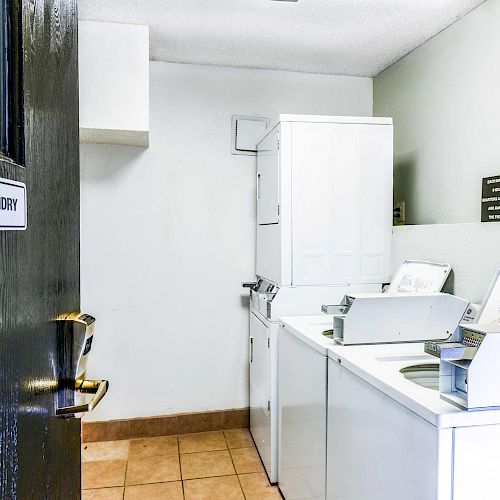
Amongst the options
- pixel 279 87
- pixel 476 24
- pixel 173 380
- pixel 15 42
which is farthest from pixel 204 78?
pixel 15 42

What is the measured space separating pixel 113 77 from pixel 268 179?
1024mm

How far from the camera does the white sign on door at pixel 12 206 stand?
43cm

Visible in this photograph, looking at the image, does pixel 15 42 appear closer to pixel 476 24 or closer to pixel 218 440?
pixel 476 24

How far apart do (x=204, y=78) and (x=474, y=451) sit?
108 inches

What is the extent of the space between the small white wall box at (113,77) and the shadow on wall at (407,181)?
1.61 meters

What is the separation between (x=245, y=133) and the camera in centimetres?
323

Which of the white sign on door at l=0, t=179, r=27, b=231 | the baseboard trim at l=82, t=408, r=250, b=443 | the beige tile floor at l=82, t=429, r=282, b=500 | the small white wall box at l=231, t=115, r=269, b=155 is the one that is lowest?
the beige tile floor at l=82, t=429, r=282, b=500

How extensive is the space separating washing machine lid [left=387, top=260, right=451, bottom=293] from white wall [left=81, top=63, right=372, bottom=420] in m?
1.09

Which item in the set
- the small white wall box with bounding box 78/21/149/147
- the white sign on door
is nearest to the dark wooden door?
the white sign on door

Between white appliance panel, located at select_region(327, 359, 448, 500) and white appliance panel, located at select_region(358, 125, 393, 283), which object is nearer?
white appliance panel, located at select_region(327, 359, 448, 500)

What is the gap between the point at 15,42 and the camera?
484mm

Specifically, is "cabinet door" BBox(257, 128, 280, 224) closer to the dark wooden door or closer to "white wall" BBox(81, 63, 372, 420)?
"white wall" BBox(81, 63, 372, 420)

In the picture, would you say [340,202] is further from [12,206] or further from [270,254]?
[12,206]

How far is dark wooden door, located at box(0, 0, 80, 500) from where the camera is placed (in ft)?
1.54
